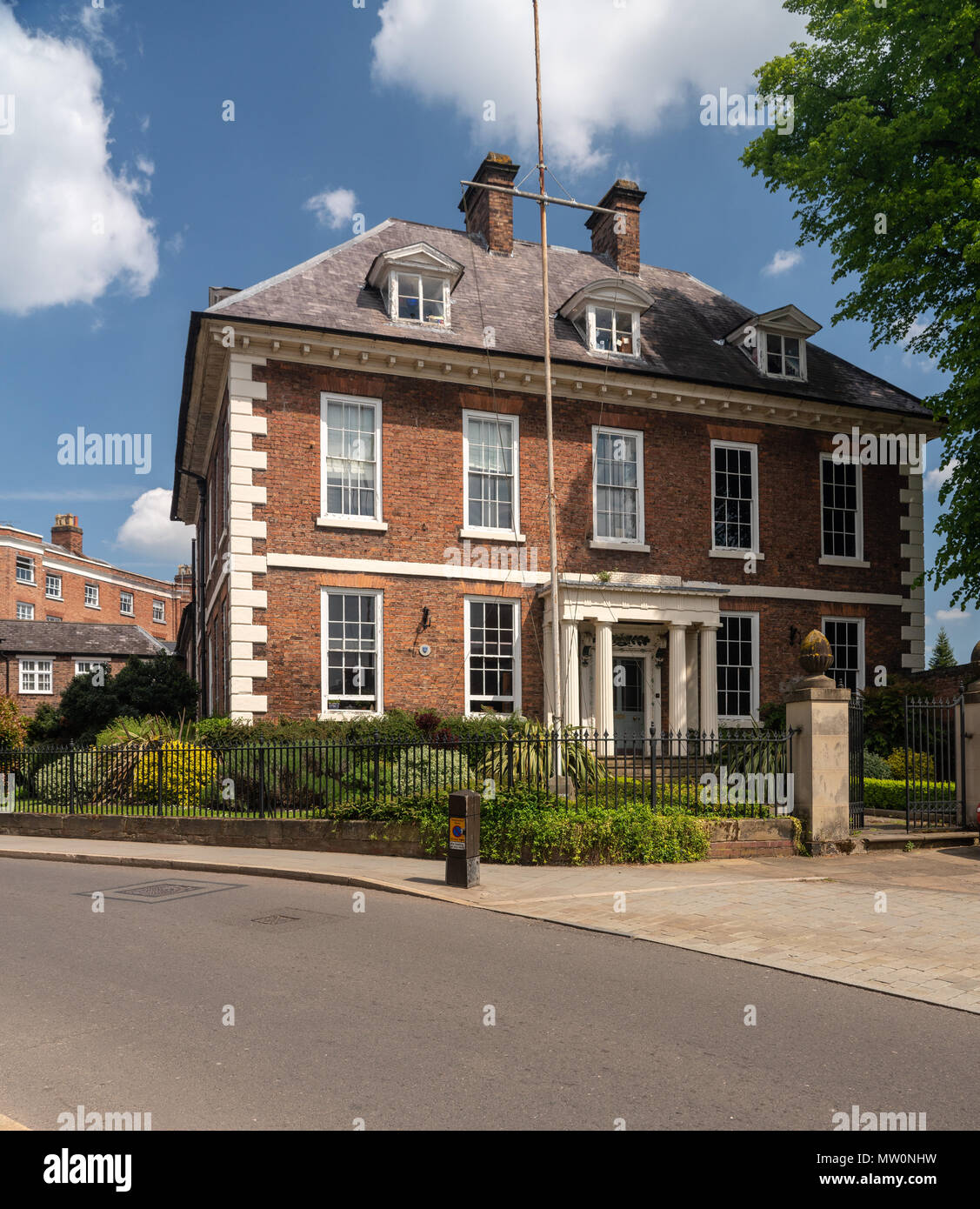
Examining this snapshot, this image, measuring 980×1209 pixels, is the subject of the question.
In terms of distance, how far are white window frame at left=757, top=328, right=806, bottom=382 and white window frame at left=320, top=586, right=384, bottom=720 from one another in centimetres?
1115

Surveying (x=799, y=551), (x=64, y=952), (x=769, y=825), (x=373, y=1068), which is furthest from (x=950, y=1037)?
(x=799, y=551)

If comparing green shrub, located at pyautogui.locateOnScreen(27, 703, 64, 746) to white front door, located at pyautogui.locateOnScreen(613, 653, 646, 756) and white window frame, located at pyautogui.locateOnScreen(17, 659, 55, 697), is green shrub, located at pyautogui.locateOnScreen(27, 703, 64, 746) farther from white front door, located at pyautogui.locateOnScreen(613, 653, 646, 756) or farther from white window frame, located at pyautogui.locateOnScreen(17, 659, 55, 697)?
white front door, located at pyautogui.locateOnScreen(613, 653, 646, 756)

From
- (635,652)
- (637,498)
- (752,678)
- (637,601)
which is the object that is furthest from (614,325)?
(752,678)

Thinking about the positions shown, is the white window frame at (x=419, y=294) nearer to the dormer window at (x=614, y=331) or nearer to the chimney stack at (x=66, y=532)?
the dormer window at (x=614, y=331)

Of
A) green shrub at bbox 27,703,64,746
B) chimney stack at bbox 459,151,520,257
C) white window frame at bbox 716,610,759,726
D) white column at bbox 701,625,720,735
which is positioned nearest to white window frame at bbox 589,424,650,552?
white column at bbox 701,625,720,735

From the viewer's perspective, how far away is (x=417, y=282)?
68.4ft

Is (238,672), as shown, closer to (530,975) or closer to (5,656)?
(530,975)

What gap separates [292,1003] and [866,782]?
14961 mm

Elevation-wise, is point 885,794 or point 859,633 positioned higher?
point 859,633

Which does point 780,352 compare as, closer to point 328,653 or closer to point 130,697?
point 328,653

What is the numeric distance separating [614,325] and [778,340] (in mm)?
4646

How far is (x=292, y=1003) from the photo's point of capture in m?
6.36

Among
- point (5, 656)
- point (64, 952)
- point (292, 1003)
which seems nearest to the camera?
point (292, 1003)

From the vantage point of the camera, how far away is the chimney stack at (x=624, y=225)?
25703mm
